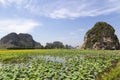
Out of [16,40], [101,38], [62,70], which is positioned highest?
[16,40]

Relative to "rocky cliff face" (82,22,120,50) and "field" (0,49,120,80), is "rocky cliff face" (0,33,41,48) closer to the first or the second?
"rocky cliff face" (82,22,120,50)

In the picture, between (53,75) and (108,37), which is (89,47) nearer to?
(108,37)

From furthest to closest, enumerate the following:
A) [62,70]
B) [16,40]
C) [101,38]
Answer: [16,40], [101,38], [62,70]

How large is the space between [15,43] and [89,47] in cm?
11185

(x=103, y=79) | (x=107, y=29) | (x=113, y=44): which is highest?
(x=107, y=29)

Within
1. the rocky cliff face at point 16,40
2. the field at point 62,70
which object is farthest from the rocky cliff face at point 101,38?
the rocky cliff face at point 16,40

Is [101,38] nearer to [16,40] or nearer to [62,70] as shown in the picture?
[62,70]

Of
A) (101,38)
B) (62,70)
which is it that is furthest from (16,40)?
(62,70)

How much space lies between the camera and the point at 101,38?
2470 inches

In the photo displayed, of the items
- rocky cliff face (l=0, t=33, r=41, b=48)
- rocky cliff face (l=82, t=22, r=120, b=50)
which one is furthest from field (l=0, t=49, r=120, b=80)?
rocky cliff face (l=0, t=33, r=41, b=48)

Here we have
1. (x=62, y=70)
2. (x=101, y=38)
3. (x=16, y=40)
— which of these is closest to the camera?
(x=62, y=70)

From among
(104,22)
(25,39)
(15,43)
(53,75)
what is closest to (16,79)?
(53,75)

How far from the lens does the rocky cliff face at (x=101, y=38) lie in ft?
202

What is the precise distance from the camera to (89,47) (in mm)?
63906
